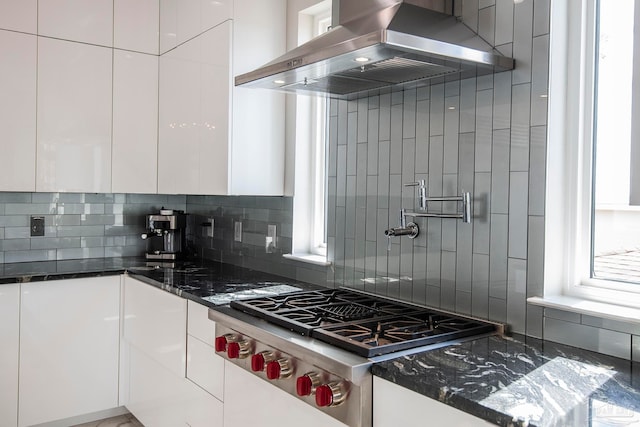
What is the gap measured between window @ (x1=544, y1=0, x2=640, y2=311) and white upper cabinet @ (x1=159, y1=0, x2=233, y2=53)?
66.2 inches

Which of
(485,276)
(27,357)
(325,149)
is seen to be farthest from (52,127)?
(485,276)

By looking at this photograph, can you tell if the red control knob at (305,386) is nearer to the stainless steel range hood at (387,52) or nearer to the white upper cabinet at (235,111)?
the stainless steel range hood at (387,52)

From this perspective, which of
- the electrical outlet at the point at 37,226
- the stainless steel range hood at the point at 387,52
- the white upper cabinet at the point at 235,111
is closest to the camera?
the stainless steel range hood at the point at 387,52

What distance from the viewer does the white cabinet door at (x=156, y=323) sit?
2.61 metres

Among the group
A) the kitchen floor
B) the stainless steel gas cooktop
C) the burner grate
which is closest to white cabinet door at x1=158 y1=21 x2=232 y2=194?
the stainless steel gas cooktop

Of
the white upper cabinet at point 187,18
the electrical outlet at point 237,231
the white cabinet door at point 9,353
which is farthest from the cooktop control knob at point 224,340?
the white upper cabinet at point 187,18

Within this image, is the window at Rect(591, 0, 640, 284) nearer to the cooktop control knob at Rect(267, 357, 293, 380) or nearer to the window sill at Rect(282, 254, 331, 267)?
the cooktop control knob at Rect(267, 357, 293, 380)

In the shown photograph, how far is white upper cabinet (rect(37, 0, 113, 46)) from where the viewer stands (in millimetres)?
3213

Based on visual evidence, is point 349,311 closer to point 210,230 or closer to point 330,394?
point 330,394

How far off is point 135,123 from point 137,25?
0.60 m

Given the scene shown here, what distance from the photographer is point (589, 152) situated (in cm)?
179

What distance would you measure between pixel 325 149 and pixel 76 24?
1671mm

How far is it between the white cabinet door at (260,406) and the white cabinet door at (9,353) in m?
1.41

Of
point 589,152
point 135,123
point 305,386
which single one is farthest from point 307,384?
point 135,123
